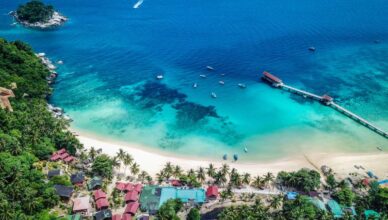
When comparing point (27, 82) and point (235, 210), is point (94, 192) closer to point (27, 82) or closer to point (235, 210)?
point (235, 210)

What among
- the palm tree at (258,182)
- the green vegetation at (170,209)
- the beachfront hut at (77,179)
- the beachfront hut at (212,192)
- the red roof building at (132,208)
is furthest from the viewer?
the palm tree at (258,182)

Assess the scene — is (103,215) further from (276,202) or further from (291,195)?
(291,195)

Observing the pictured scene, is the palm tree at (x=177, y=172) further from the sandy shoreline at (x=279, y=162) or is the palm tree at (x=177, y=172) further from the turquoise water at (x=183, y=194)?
the sandy shoreline at (x=279, y=162)

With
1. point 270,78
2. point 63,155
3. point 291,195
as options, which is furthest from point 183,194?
point 270,78

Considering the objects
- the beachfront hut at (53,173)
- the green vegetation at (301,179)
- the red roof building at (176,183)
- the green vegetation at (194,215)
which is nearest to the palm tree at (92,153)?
the beachfront hut at (53,173)

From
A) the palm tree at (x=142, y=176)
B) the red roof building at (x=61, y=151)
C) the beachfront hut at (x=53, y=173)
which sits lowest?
the beachfront hut at (x=53, y=173)

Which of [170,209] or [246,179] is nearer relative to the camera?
[170,209]
